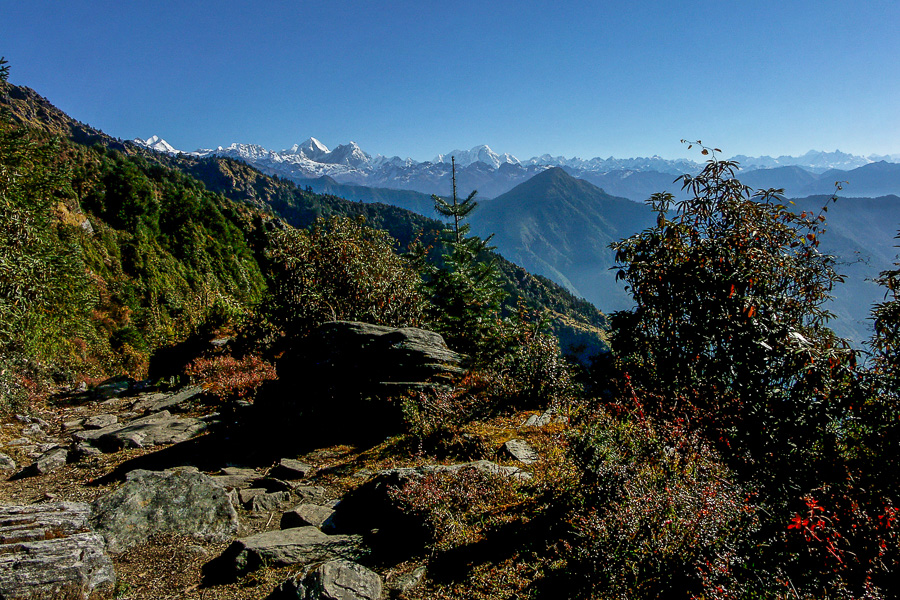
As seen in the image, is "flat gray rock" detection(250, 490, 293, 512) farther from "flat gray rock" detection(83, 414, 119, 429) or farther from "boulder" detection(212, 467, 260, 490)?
"flat gray rock" detection(83, 414, 119, 429)

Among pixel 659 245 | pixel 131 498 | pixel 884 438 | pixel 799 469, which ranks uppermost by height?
pixel 659 245

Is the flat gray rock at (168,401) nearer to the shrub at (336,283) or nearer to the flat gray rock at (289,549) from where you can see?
the shrub at (336,283)

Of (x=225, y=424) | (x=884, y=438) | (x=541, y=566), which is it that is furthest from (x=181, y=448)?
(x=884, y=438)

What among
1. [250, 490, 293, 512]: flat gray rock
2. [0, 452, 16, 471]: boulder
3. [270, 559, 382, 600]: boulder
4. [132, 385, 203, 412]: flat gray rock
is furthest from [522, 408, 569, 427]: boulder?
[0, 452, 16, 471]: boulder

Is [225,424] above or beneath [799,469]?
beneath

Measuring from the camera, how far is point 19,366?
15.3 metres

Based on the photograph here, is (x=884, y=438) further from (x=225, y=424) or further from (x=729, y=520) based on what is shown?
(x=225, y=424)

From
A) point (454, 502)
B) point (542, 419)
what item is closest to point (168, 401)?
point (542, 419)

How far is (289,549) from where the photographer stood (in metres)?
5.17

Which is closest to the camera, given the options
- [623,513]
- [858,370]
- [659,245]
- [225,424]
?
[623,513]

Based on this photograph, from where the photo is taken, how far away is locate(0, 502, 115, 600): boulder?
4211mm

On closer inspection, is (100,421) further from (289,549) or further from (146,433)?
(289,549)

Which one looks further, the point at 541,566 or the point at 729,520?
the point at 541,566

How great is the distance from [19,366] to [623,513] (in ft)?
66.2
